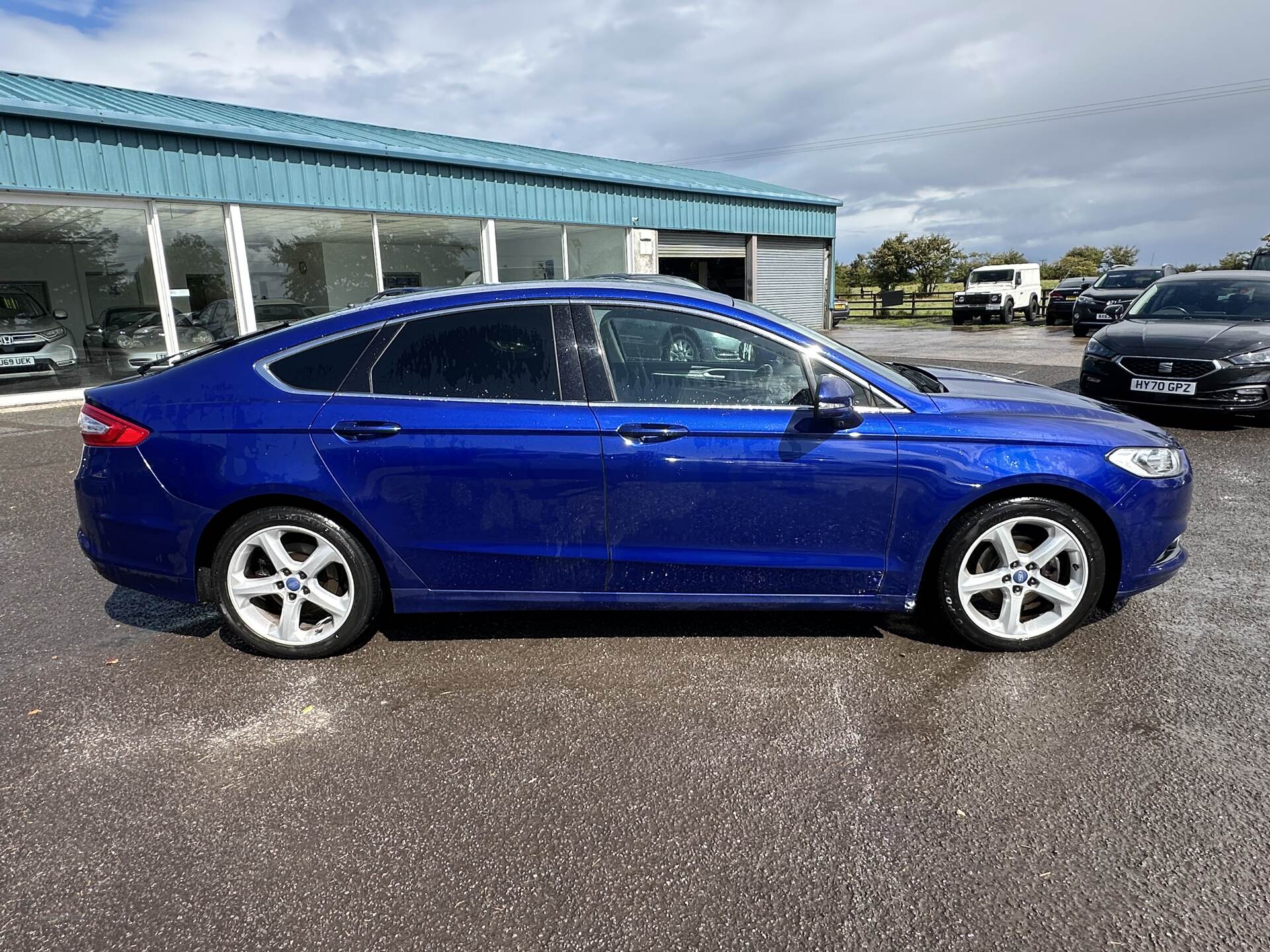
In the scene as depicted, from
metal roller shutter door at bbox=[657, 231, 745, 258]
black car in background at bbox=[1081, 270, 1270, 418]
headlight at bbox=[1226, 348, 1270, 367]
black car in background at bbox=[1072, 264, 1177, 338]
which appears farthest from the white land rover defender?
headlight at bbox=[1226, 348, 1270, 367]

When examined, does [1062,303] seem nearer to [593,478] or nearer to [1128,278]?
[1128,278]

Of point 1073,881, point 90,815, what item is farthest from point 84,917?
point 1073,881

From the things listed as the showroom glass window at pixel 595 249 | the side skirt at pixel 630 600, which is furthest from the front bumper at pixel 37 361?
the side skirt at pixel 630 600

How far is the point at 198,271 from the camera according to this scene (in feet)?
41.0

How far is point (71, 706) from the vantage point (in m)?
3.08

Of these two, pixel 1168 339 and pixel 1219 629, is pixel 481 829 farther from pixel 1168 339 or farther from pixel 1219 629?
pixel 1168 339

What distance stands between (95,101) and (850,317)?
31.5m

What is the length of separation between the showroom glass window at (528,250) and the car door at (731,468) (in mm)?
13762

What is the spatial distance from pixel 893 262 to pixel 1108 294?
25.6 m

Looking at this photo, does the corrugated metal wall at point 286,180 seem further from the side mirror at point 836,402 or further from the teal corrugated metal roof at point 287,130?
the side mirror at point 836,402

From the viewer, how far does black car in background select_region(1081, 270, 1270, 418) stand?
754 cm

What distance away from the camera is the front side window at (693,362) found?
326 cm

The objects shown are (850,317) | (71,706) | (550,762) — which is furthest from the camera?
(850,317)

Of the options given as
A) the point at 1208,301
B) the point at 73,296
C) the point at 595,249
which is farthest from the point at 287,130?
the point at 1208,301
